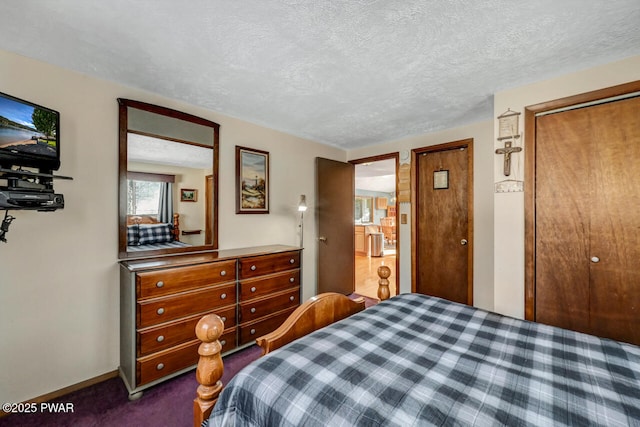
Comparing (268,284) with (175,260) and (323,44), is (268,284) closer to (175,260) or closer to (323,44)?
(175,260)

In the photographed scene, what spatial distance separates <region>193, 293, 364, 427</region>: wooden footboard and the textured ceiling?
1.57 meters

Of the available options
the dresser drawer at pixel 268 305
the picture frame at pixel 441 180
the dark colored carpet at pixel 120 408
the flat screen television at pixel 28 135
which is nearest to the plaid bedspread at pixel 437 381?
the dark colored carpet at pixel 120 408

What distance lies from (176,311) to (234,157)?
165 cm

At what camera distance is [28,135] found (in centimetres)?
159

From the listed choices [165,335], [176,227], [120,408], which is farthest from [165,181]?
[120,408]

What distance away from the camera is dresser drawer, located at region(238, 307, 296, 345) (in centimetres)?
237

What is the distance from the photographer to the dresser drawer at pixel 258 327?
237cm

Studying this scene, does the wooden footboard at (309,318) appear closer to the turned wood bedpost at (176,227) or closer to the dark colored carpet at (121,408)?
the dark colored carpet at (121,408)

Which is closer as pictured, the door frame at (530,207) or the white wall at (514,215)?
the white wall at (514,215)

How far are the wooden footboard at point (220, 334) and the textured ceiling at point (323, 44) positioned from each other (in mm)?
1567

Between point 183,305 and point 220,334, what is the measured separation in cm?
120

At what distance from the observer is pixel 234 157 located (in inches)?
112

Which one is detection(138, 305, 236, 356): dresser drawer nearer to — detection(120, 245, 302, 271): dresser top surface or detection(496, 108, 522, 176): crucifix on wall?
detection(120, 245, 302, 271): dresser top surface

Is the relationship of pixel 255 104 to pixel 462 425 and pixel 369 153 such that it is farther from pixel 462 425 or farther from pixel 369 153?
pixel 462 425
